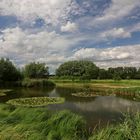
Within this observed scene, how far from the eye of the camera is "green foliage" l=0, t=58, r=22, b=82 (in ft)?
180

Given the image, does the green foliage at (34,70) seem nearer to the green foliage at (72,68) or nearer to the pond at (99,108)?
the green foliage at (72,68)

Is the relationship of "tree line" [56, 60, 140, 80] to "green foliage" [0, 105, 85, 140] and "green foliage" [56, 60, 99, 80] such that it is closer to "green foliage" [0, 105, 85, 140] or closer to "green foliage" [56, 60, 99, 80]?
"green foliage" [56, 60, 99, 80]

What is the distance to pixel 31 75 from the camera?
238 ft

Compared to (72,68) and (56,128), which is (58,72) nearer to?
(72,68)

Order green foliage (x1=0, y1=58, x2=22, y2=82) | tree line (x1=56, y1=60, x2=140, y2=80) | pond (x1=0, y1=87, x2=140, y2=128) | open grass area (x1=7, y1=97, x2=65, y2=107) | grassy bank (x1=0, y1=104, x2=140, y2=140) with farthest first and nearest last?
tree line (x1=56, y1=60, x2=140, y2=80) < green foliage (x1=0, y1=58, x2=22, y2=82) < open grass area (x1=7, y1=97, x2=65, y2=107) < pond (x1=0, y1=87, x2=140, y2=128) < grassy bank (x1=0, y1=104, x2=140, y2=140)

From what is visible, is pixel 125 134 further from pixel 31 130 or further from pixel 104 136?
pixel 31 130

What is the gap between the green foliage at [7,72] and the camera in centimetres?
5476

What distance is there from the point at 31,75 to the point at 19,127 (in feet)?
215

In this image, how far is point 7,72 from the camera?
56.2 metres

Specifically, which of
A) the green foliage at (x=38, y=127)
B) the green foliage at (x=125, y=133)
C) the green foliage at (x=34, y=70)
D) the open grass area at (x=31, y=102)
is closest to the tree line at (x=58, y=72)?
the green foliage at (x=34, y=70)

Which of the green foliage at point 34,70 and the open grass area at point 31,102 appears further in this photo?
the green foliage at point 34,70

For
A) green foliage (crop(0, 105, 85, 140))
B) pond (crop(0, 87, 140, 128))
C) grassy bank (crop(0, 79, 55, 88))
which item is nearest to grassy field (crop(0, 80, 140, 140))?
green foliage (crop(0, 105, 85, 140))

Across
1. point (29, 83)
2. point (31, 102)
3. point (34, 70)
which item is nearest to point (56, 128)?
point (31, 102)

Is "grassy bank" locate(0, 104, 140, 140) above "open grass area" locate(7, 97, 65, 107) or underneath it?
above
